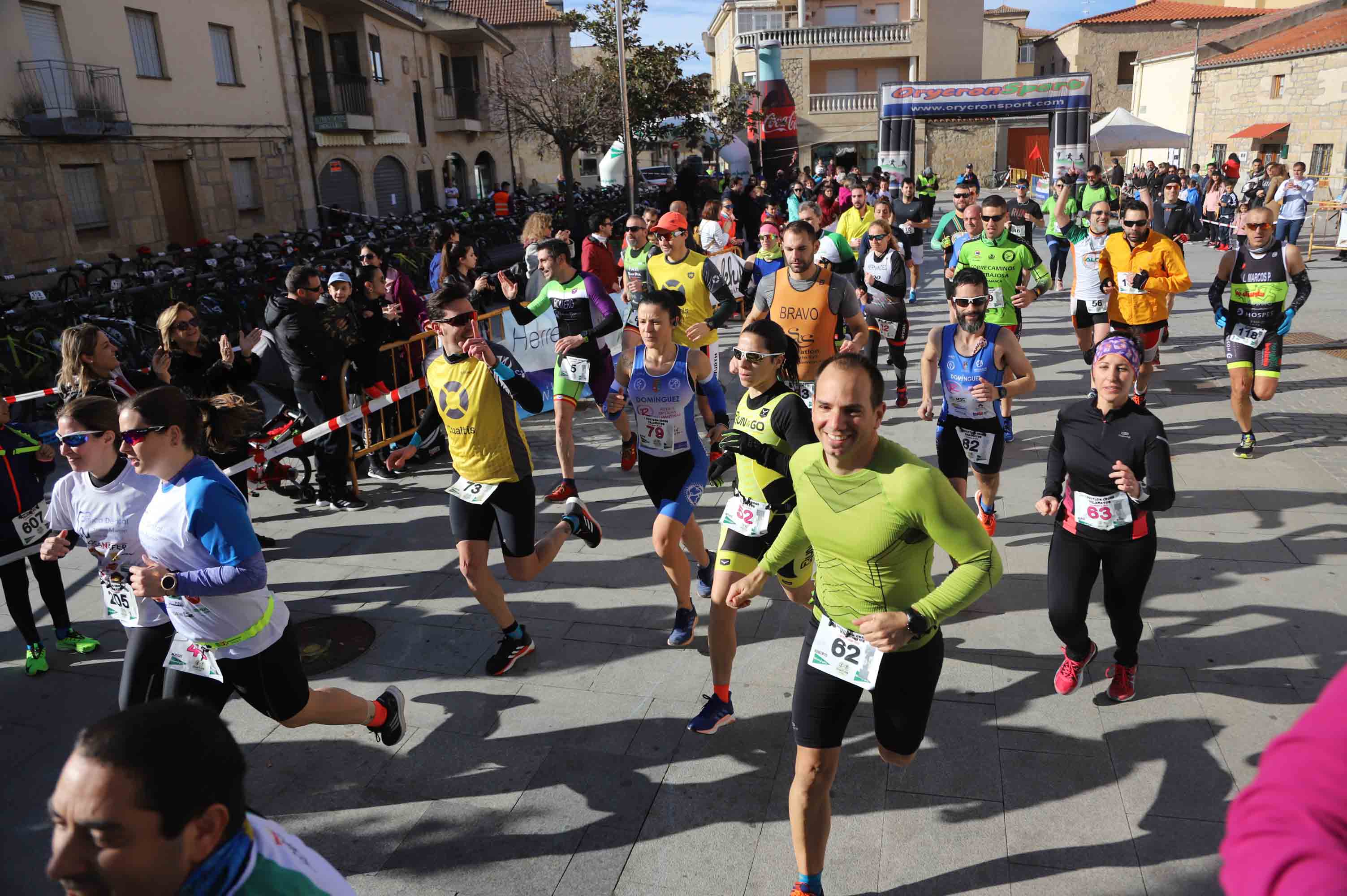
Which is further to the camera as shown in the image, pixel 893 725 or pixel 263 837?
pixel 893 725

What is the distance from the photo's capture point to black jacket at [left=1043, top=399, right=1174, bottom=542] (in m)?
4.02

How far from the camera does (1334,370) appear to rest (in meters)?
10.3

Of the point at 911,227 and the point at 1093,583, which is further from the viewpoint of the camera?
the point at 911,227

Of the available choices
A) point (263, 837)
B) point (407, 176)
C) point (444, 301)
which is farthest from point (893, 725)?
point (407, 176)

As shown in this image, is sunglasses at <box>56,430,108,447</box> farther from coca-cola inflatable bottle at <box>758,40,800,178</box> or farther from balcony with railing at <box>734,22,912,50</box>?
balcony with railing at <box>734,22,912,50</box>

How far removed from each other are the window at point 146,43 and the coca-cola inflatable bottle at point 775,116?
912 inches

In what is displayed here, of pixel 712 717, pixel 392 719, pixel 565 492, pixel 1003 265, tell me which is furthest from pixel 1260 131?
pixel 392 719

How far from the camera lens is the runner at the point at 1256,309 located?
7422 mm

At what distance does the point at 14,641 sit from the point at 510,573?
10.5ft

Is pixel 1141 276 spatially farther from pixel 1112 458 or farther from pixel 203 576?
pixel 203 576

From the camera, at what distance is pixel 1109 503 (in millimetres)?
4105

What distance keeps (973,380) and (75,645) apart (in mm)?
5668

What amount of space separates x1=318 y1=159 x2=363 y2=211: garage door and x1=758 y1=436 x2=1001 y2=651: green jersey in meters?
24.2

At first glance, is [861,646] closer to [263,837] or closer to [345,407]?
[263,837]
